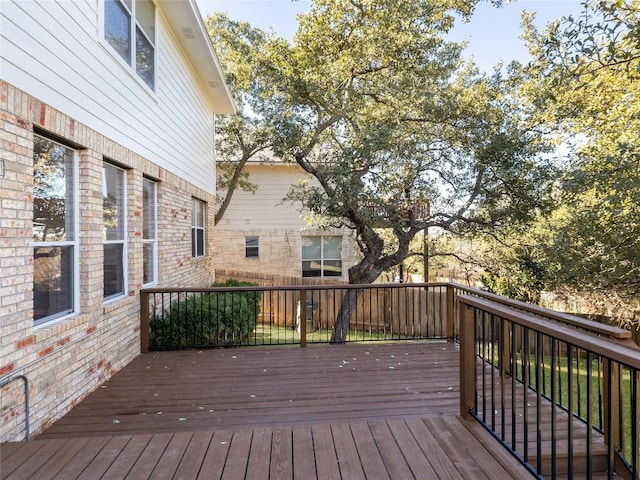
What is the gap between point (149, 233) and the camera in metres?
5.70

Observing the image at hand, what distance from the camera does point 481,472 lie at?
93.0 inches

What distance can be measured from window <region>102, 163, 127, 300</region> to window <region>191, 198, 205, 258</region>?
329cm

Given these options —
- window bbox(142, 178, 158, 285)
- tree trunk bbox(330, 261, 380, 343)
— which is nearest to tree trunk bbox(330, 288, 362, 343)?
tree trunk bbox(330, 261, 380, 343)

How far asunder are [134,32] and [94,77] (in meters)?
1.45

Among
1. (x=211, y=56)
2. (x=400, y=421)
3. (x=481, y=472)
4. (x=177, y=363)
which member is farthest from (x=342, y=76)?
(x=481, y=472)

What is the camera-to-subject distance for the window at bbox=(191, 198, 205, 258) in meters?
8.14

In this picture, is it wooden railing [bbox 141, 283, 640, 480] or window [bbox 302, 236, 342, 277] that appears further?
window [bbox 302, 236, 342, 277]

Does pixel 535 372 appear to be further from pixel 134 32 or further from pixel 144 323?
pixel 134 32

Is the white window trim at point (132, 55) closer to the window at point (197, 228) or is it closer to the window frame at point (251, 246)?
the window at point (197, 228)

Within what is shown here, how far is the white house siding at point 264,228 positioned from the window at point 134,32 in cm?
764

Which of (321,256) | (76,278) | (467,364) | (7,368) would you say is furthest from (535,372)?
(321,256)

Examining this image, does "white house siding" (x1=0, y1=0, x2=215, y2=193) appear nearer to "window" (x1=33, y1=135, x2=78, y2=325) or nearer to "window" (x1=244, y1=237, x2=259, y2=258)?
"window" (x1=33, y1=135, x2=78, y2=325)

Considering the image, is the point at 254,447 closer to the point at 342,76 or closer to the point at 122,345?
the point at 122,345

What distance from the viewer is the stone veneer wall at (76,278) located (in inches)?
105
